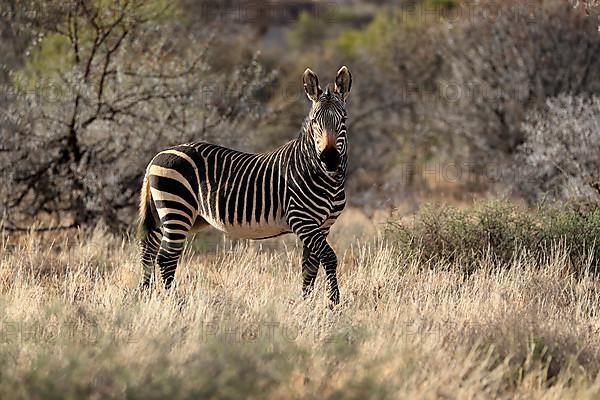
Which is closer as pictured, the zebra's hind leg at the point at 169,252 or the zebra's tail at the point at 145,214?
the zebra's hind leg at the point at 169,252

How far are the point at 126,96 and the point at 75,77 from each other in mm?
772

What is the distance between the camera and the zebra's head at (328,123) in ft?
27.3

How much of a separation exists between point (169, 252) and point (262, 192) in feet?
Answer: 3.42

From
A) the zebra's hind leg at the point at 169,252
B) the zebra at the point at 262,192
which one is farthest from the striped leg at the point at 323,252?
the zebra's hind leg at the point at 169,252

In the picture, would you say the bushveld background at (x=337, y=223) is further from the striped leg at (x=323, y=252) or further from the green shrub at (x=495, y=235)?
the striped leg at (x=323, y=252)

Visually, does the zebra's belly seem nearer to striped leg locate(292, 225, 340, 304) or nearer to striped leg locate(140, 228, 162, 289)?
striped leg locate(292, 225, 340, 304)

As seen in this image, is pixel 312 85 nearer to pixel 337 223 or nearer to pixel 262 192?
pixel 262 192

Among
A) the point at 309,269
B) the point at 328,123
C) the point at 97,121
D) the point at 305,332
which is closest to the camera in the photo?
the point at 305,332

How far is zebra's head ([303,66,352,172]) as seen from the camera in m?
8.34

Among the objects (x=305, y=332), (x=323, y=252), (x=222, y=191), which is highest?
(x=222, y=191)

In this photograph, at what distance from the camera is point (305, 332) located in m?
6.88

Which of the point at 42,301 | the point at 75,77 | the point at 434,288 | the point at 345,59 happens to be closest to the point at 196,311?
the point at 42,301

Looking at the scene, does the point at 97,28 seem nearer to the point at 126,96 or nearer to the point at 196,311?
the point at 126,96

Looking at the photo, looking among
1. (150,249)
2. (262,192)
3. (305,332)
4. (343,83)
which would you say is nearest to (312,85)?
(343,83)
